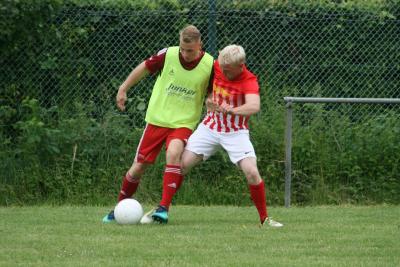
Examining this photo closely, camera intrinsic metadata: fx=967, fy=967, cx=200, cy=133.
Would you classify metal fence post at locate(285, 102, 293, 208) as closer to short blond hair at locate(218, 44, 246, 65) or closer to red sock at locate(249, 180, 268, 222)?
red sock at locate(249, 180, 268, 222)

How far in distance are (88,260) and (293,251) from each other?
4.91ft

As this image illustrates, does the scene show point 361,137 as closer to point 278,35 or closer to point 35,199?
point 278,35

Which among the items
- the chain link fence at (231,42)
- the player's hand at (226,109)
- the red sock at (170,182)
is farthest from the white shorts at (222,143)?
the chain link fence at (231,42)

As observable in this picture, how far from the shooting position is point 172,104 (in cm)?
891

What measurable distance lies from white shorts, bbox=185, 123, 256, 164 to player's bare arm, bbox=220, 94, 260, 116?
0.39 metres

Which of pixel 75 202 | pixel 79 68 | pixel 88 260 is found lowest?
pixel 75 202

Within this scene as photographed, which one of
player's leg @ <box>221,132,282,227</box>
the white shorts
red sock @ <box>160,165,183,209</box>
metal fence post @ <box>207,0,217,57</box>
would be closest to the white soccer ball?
red sock @ <box>160,165,183,209</box>

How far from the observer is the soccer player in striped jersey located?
8352 millimetres

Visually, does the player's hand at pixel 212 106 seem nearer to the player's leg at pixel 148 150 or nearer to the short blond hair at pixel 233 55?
the short blond hair at pixel 233 55

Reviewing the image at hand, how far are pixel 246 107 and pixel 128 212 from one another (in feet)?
4.52

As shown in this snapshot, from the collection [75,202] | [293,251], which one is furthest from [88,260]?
[75,202]

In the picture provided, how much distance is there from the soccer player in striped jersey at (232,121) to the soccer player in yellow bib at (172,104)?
0.12 m

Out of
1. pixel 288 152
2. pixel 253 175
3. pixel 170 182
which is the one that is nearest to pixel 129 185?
pixel 170 182

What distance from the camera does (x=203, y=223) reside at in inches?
346
